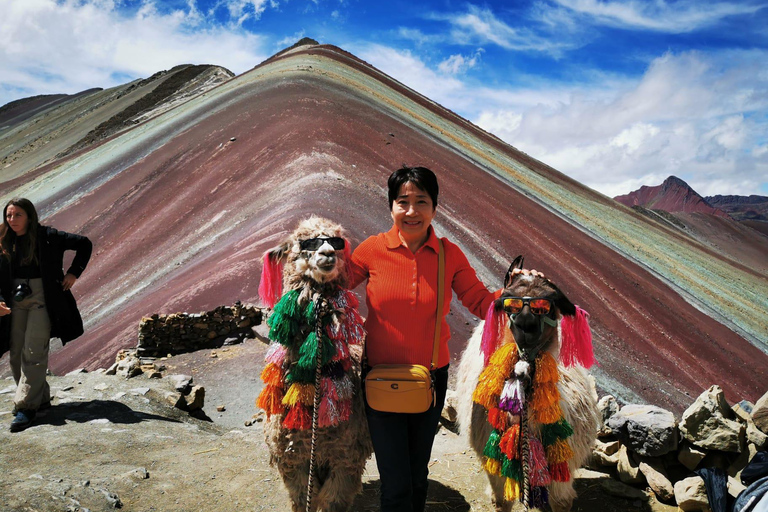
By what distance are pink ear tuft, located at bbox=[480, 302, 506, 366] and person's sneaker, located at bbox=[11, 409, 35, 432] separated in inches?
147

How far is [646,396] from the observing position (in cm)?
871

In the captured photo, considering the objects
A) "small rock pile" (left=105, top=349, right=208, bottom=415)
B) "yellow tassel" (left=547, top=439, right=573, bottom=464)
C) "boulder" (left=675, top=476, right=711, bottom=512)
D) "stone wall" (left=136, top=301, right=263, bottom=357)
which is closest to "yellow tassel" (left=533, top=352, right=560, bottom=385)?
"yellow tassel" (left=547, top=439, right=573, bottom=464)

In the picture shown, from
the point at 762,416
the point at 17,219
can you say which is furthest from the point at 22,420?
the point at 762,416

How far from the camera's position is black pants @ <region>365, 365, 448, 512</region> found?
2.19 metres

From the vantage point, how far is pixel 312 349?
238 cm

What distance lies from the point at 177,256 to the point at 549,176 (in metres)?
18.6

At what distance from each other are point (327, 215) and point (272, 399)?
700 cm

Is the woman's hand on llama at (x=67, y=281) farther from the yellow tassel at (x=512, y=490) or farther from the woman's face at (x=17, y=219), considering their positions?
the yellow tassel at (x=512, y=490)

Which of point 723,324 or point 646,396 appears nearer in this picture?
point 646,396

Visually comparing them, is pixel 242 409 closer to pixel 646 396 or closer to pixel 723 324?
pixel 646 396

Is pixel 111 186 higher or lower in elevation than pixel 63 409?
higher

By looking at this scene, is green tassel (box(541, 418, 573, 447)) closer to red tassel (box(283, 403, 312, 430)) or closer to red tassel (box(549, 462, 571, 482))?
red tassel (box(549, 462, 571, 482))

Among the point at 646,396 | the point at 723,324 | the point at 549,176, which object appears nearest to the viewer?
the point at 646,396

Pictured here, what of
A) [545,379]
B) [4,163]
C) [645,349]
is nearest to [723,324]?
[645,349]
